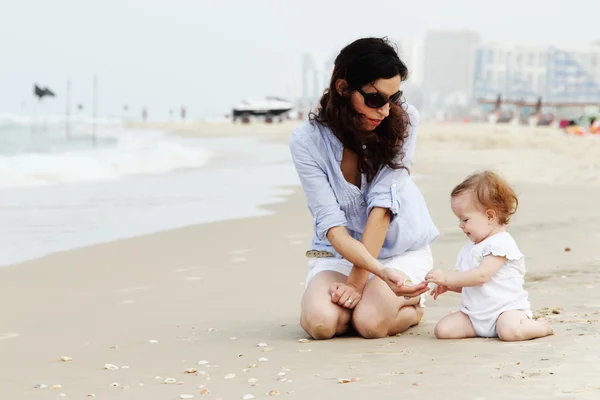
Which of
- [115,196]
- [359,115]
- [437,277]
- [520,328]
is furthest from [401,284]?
[115,196]

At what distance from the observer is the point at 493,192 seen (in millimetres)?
3965

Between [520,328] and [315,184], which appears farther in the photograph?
[315,184]

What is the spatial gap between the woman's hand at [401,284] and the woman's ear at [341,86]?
2.45 ft

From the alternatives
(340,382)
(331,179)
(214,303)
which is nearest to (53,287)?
(214,303)

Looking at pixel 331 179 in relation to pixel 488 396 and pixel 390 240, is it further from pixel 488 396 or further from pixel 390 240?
pixel 488 396

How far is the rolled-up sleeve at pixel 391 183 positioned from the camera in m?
4.18

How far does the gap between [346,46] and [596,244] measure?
3.32 metres

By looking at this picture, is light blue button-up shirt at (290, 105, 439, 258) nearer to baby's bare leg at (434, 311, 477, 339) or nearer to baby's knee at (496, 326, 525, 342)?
baby's bare leg at (434, 311, 477, 339)

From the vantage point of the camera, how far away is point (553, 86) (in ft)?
520

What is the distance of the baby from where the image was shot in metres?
3.94

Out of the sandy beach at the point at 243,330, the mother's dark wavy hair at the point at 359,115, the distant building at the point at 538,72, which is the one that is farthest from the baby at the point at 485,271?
the distant building at the point at 538,72

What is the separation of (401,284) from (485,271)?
34 centimetres

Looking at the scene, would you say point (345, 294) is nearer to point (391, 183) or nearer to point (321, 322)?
point (321, 322)

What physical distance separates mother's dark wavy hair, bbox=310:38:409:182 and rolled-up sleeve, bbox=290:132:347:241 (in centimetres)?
13
